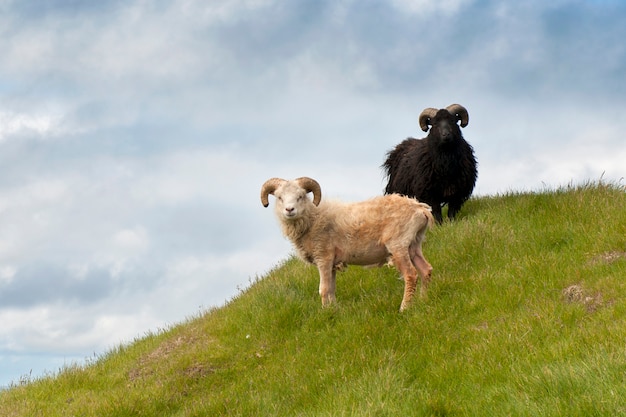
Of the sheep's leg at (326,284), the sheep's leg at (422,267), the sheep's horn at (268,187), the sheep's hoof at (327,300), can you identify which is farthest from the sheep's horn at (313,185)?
the sheep's leg at (422,267)

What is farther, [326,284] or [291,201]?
[326,284]

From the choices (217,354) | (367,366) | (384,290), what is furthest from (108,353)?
(367,366)

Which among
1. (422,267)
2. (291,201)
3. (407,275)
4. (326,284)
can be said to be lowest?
(407,275)

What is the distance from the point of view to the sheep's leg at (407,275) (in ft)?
38.8

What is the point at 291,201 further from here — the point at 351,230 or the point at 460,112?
the point at 460,112

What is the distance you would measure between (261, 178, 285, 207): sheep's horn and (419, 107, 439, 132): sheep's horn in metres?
6.95

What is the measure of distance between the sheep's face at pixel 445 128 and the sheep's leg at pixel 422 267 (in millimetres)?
5558

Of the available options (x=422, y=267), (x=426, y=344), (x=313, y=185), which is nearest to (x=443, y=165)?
(x=422, y=267)

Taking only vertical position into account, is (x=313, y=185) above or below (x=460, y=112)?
below

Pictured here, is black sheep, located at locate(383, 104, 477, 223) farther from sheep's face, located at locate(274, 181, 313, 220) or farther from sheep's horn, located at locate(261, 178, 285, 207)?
sheep's horn, located at locate(261, 178, 285, 207)

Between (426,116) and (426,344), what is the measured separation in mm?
9017

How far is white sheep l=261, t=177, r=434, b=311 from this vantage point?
39.1 ft

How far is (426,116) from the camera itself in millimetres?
18250

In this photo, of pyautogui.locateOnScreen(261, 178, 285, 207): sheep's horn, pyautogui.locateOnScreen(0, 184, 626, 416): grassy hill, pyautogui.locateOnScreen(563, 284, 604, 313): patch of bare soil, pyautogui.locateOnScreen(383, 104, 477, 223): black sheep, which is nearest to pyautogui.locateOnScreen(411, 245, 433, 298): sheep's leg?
pyautogui.locateOnScreen(0, 184, 626, 416): grassy hill
